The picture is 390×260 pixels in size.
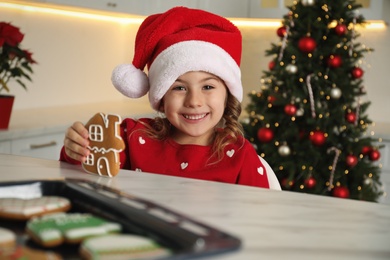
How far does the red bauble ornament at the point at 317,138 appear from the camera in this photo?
3344 mm

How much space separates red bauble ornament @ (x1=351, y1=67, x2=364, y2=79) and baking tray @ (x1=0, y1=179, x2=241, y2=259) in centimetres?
281

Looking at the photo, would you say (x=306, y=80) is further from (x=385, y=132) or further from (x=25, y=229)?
(x=25, y=229)

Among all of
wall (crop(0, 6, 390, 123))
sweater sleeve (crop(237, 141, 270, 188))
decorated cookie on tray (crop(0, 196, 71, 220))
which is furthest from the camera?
wall (crop(0, 6, 390, 123))

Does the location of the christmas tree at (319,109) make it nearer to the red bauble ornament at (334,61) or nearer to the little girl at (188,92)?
the red bauble ornament at (334,61)

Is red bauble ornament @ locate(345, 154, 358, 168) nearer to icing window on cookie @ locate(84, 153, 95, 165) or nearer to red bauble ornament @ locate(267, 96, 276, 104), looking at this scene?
red bauble ornament @ locate(267, 96, 276, 104)

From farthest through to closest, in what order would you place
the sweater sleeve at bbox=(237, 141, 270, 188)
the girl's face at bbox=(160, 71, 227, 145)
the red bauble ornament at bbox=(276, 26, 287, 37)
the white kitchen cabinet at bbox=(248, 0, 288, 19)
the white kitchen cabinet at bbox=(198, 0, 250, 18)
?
the white kitchen cabinet at bbox=(198, 0, 250, 18)
the white kitchen cabinet at bbox=(248, 0, 288, 19)
the red bauble ornament at bbox=(276, 26, 287, 37)
the girl's face at bbox=(160, 71, 227, 145)
the sweater sleeve at bbox=(237, 141, 270, 188)

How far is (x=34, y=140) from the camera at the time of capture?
2830mm

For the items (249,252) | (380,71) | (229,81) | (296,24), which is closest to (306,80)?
(296,24)

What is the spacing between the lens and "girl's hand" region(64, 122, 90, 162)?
1037mm

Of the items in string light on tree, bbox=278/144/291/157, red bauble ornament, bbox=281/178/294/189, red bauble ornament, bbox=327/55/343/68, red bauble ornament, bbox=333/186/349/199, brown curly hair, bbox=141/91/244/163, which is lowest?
red bauble ornament, bbox=333/186/349/199

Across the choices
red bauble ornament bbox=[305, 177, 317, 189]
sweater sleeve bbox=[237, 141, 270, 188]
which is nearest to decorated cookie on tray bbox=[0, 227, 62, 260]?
sweater sleeve bbox=[237, 141, 270, 188]

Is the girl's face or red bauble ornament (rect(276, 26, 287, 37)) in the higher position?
red bauble ornament (rect(276, 26, 287, 37))

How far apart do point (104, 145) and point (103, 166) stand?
50mm

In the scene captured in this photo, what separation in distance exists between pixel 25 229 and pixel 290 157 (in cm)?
291
